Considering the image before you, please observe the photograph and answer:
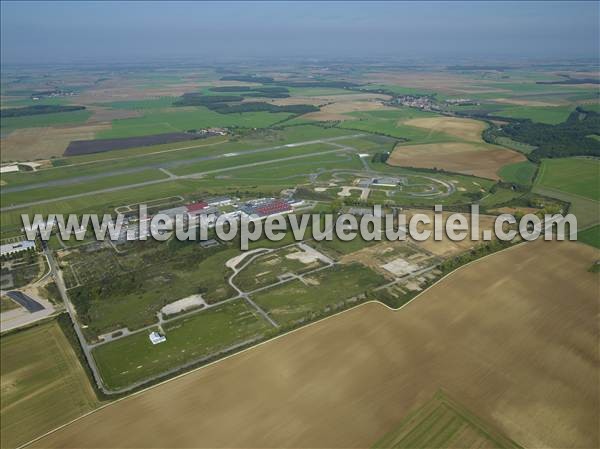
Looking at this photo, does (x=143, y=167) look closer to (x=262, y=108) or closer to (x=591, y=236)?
(x=262, y=108)

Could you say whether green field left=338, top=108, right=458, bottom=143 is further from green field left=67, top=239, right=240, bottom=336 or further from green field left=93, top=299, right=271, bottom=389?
green field left=93, top=299, right=271, bottom=389

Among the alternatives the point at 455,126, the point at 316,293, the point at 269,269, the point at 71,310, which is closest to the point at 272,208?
the point at 269,269

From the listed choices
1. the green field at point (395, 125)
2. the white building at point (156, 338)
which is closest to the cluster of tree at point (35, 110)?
the green field at point (395, 125)

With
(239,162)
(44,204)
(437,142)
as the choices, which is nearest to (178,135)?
(239,162)

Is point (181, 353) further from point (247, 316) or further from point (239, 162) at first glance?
point (239, 162)

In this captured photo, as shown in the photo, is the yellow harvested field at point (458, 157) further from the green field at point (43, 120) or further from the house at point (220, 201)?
the green field at point (43, 120)
